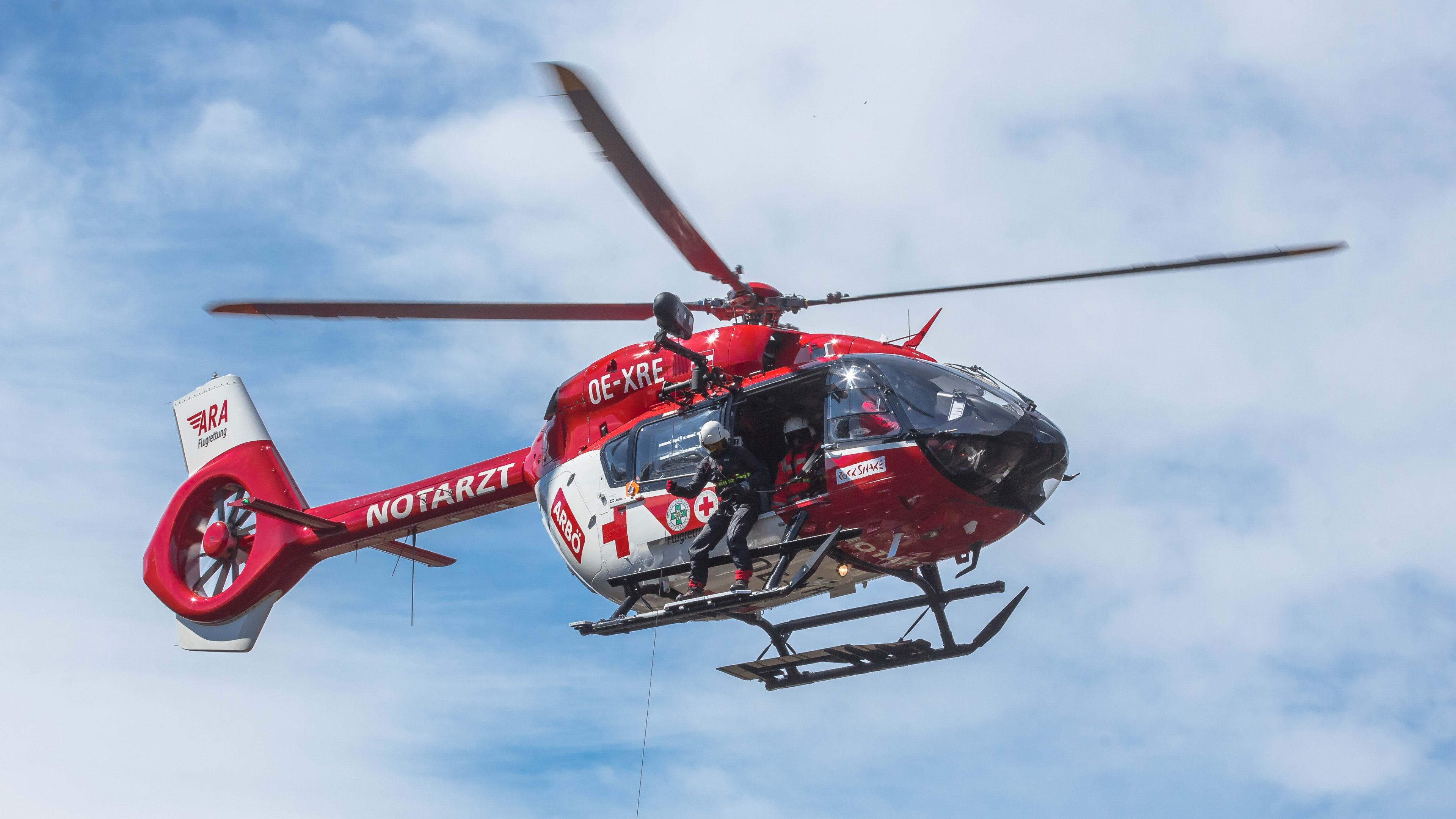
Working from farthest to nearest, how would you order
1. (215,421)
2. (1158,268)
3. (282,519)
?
1. (215,421)
2. (282,519)
3. (1158,268)

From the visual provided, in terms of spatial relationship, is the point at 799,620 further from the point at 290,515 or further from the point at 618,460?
the point at 290,515

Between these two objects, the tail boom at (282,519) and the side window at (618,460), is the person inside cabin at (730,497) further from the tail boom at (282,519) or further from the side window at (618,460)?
the tail boom at (282,519)

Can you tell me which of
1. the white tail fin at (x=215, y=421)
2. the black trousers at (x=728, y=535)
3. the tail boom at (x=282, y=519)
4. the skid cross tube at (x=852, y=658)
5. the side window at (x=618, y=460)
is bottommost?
the skid cross tube at (x=852, y=658)

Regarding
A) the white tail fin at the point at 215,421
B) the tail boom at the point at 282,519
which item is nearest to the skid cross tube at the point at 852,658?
the tail boom at the point at 282,519

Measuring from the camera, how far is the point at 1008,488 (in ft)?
47.2

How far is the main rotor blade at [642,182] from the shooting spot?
1222 cm

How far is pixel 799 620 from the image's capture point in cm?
→ 1648

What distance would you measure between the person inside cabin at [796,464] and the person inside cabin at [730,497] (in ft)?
0.62

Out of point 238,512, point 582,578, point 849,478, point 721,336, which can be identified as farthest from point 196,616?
point 849,478

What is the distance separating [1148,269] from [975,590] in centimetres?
433

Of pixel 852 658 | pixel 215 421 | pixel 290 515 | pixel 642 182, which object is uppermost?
pixel 215 421

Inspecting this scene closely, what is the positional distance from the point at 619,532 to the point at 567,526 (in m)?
0.95

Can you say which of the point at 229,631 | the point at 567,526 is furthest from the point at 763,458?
the point at 229,631

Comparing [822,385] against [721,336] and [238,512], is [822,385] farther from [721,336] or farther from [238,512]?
[238,512]
